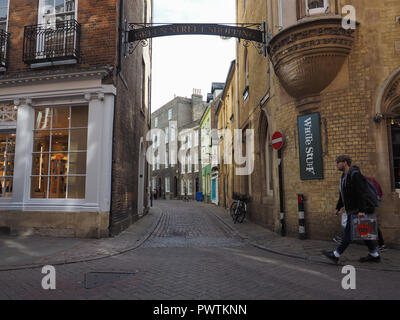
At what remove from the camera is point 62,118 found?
373 inches

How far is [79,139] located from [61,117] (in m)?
→ 0.94

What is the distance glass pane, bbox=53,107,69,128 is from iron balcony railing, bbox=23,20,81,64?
1.47 meters

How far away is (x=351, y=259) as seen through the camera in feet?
19.5

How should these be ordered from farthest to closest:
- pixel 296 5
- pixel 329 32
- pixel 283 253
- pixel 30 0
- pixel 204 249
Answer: pixel 30 0
pixel 296 5
pixel 329 32
pixel 204 249
pixel 283 253

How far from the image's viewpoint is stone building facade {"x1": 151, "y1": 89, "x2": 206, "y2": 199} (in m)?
36.9

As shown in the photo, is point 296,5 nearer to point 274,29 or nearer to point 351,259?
point 274,29

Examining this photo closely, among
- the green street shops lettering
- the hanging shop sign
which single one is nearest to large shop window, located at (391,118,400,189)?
the hanging shop sign

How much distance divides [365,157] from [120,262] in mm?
5931

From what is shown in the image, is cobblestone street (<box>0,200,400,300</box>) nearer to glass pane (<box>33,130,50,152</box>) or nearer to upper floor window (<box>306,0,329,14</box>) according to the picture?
glass pane (<box>33,130,50,152</box>)

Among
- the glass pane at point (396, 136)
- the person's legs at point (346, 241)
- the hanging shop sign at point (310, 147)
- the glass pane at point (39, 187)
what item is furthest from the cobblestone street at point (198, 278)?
the glass pane at point (39, 187)

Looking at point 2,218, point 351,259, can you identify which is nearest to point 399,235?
point 351,259

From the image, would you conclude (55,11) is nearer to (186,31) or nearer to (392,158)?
(186,31)

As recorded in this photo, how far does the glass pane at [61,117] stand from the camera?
945 centimetres

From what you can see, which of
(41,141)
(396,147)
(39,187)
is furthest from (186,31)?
(396,147)
